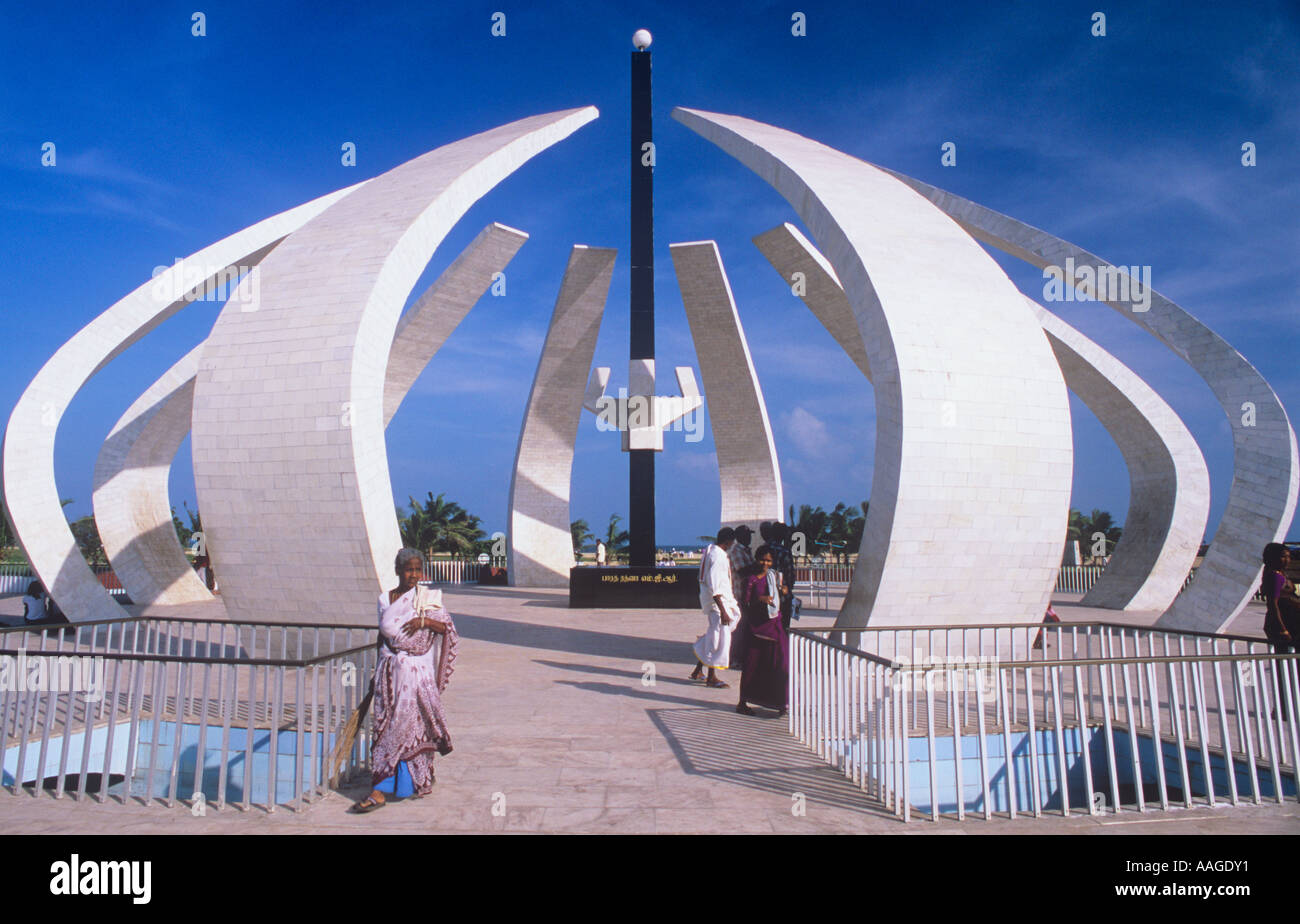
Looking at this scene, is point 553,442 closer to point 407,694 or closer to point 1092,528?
point 407,694

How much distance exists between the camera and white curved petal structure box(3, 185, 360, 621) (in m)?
11.8

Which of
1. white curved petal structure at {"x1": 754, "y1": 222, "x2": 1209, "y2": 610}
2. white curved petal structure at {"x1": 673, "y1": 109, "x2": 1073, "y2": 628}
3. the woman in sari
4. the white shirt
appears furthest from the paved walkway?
white curved petal structure at {"x1": 754, "y1": 222, "x2": 1209, "y2": 610}

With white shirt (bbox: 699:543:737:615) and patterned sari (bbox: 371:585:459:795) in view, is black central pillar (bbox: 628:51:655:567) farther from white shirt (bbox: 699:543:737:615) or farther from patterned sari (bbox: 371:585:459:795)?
patterned sari (bbox: 371:585:459:795)

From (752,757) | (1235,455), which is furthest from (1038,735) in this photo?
(1235,455)

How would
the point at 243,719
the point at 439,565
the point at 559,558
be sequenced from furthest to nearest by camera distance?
the point at 439,565 → the point at 559,558 → the point at 243,719

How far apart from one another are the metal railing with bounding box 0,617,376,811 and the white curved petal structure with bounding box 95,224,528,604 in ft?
31.5

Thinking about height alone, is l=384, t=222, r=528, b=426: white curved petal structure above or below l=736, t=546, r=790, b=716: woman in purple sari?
above

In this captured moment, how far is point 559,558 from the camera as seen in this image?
22547 mm

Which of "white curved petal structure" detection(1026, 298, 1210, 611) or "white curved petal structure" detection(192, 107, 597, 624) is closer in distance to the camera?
"white curved petal structure" detection(192, 107, 597, 624)

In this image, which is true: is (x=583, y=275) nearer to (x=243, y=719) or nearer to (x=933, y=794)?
(x=243, y=719)
